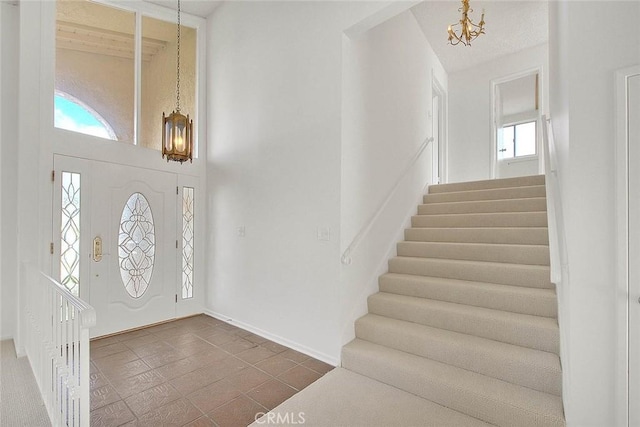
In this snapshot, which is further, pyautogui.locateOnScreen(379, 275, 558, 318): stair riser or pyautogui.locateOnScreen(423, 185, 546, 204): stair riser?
pyautogui.locateOnScreen(423, 185, 546, 204): stair riser

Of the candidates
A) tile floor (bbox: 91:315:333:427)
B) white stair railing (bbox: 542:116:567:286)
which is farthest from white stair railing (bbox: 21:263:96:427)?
white stair railing (bbox: 542:116:567:286)

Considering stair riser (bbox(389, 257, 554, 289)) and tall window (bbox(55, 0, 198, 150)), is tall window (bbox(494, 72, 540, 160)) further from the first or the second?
tall window (bbox(55, 0, 198, 150))

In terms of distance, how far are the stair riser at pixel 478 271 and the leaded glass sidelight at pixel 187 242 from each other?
2804 mm

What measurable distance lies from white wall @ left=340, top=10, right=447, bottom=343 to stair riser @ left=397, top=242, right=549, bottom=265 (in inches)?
10.6

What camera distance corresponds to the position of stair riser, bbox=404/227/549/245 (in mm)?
3098

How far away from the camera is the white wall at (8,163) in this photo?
138 inches

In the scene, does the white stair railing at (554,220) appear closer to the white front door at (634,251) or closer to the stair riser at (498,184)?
the white front door at (634,251)

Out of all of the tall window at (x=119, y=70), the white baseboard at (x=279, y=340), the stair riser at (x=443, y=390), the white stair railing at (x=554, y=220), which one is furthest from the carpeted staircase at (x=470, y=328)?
the tall window at (x=119, y=70)

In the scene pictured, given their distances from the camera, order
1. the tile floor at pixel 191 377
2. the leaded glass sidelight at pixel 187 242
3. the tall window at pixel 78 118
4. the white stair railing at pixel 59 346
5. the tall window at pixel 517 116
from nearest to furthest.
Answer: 1. the white stair railing at pixel 59 346
2. the tile floor at pixel 191 377
3. the tall window at pixel 78 118
4. the leaded glass sidelight at pixel 187 242
5. the tall window at pixel 517 116

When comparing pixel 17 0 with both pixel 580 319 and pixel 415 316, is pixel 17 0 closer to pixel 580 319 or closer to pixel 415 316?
pixel 415 316

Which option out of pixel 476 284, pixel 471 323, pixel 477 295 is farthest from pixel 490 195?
pixel 471 323

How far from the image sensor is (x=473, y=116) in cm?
624

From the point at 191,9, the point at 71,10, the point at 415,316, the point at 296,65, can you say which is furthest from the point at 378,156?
the point at 71,10

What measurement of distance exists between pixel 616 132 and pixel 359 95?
203cm
